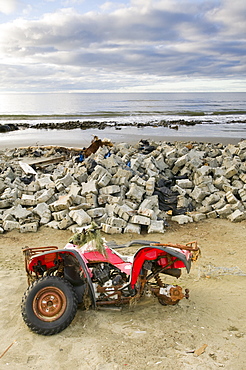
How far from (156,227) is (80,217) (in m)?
2.03

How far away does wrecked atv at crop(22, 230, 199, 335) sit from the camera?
14.4 feet

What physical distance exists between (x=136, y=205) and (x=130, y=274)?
4.85 m

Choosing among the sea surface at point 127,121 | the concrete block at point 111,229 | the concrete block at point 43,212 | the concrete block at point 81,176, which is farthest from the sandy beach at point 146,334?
the sea surface at point 127,121

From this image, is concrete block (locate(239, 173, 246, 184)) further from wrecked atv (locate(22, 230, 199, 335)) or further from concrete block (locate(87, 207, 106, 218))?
wrecked atv (locate(22, 230, 199, 335))

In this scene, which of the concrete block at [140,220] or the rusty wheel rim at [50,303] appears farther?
the concrete block at [140,220]

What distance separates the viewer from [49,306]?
4453 mm

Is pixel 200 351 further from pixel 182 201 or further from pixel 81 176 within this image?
pixel 81 176

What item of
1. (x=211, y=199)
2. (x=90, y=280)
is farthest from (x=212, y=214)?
(x=90, y=280)

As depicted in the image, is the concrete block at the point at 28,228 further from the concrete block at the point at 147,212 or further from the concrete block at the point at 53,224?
the concrete block at the point at 147,212

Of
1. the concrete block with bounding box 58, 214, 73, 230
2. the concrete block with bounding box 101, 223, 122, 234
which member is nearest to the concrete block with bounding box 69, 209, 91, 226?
the concrete block with bounding box 58, 214, 73, 230

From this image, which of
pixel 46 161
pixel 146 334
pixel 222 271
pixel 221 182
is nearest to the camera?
pixel 146 334

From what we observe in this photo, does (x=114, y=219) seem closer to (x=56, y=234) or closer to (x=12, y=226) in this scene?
(x=56, y=234)

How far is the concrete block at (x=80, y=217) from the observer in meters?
8.69

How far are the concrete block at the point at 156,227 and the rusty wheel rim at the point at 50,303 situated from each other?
455 cm
